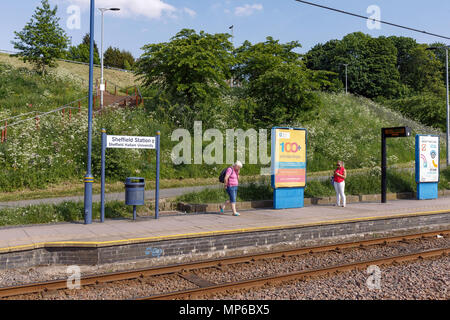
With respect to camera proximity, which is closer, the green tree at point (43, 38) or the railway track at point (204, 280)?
the railway track at point (204, 280)

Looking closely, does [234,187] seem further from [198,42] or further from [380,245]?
[198,42]

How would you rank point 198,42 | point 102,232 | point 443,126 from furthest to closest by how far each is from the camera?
point 443,126 < point 198,42 < point 102,232

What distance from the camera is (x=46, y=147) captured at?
19422 mm

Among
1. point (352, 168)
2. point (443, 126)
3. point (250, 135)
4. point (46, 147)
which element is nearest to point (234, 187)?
point (46, 147)

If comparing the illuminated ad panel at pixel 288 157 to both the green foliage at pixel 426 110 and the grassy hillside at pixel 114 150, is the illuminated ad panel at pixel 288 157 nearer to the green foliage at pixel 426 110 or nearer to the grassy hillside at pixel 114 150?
the grassy hillside at pixel 114 150

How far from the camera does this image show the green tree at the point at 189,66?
23938mm

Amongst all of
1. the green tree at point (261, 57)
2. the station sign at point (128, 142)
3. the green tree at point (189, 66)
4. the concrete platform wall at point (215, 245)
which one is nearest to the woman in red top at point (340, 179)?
the concrete platform wall at point (215, 245)

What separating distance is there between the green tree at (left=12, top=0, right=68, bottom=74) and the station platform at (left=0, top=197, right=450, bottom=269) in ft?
83.7

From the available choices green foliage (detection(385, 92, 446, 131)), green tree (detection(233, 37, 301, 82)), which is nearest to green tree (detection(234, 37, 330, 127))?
green tree (detection(233, 37, 301, 82))

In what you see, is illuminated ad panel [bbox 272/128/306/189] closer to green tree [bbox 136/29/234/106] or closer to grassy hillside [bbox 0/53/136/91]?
green tree [bbox 136/29/234/106]

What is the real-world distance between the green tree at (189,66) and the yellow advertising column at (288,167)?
10.7 meters

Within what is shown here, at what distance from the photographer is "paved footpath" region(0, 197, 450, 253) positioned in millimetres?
8797

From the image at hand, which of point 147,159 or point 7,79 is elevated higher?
point 7,79

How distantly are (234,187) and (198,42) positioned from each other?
14011mm
